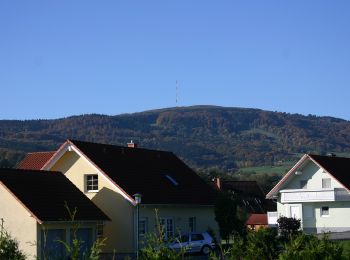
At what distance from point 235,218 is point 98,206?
24.9ft

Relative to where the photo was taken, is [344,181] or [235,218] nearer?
[235,218]

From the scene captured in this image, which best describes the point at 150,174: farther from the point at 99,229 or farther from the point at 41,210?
the point at 41,210

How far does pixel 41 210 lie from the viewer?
35.2m

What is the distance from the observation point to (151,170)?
1818 inches

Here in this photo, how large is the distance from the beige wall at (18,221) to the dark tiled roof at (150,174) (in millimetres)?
7302

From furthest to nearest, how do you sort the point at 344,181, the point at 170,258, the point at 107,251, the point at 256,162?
the point at 256,162
the point at 344,181
the point at 107,251
the point at 170,258

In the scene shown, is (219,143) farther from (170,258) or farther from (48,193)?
(170,258)

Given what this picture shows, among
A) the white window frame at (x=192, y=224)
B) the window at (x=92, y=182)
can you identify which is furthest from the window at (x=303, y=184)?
the window at (x=92, y=182)

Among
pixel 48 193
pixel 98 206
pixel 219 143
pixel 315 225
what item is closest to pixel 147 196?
pixel 98 206

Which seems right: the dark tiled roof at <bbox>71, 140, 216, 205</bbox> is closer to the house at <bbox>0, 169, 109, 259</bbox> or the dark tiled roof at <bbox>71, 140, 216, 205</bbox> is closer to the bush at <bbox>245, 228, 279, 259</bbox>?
the house at <bbox>0, 169, 109, 259</bbox>

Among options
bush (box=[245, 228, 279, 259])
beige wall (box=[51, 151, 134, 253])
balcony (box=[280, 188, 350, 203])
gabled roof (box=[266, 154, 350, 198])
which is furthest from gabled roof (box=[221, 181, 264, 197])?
bush (box=[245, 228, 279, 259])

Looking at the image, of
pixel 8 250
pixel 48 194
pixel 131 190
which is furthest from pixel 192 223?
pixel 8 250

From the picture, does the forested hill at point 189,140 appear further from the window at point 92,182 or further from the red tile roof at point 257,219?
the window at point 92,182

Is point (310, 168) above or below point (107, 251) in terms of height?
above
